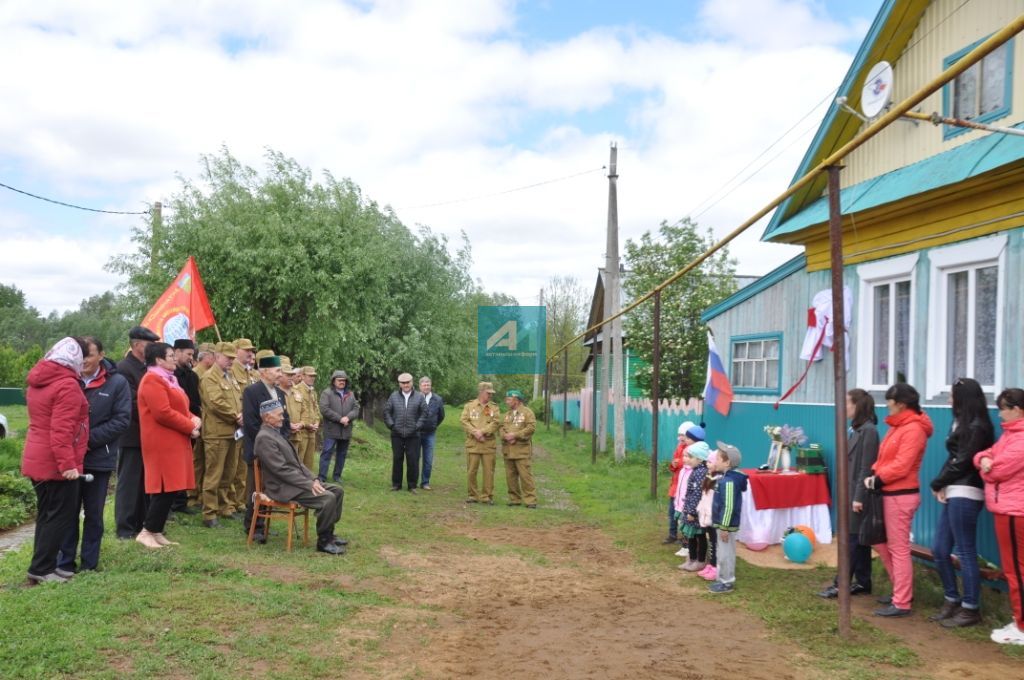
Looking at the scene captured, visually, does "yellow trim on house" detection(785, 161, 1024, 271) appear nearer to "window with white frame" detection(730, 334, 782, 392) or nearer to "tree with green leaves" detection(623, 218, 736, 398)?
"window with white frame" detection(730, 334, 782, 392)

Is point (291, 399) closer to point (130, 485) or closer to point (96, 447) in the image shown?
point (130, 485)

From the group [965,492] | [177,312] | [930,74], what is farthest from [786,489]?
[177,312]

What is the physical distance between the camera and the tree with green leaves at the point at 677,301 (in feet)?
77.9

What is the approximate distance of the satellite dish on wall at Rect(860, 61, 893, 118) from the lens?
8.97m

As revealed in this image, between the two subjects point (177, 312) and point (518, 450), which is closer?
point (177, 312)

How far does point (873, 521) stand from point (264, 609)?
187 inches

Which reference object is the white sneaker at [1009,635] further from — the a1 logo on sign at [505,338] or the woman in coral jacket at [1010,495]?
the a1 logo on sign at [505,338]

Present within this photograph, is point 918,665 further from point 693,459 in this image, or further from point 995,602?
point 693,459

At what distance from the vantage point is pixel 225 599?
19.6ft

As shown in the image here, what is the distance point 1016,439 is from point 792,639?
206 cm

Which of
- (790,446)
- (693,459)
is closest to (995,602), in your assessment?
(693,459)

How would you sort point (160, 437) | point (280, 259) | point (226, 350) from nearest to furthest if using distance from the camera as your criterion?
point (160, 437), point (226, 350), point (280, 259)

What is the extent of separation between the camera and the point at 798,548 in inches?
329

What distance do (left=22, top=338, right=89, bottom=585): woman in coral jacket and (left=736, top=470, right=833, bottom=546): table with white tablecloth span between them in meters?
6.47
